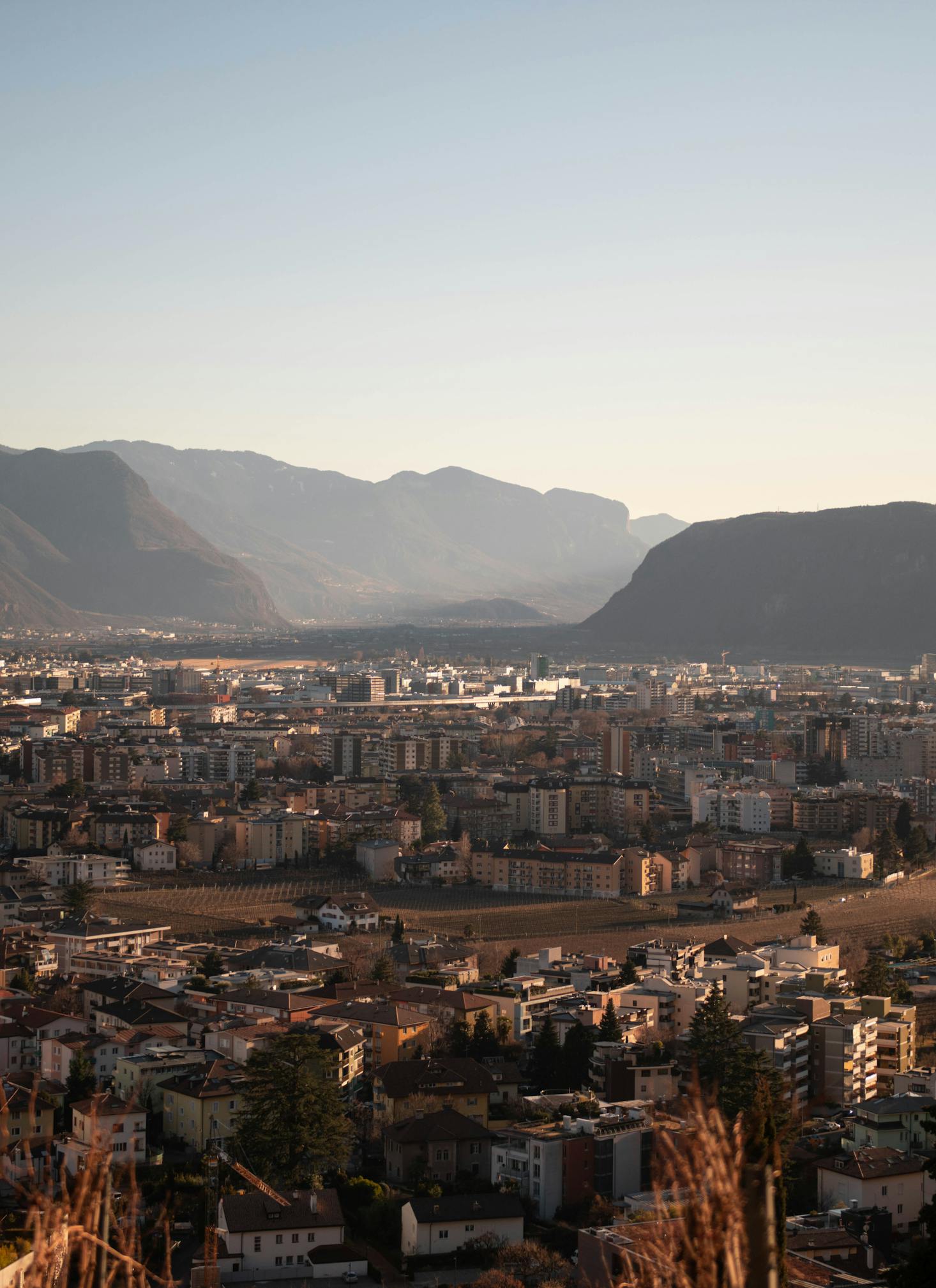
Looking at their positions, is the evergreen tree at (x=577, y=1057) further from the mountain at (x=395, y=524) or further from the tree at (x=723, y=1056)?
the mountain at (x=395, y=524)

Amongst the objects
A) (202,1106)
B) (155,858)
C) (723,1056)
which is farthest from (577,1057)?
(155,858)

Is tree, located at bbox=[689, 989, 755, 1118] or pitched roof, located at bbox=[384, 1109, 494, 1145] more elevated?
tree, located at bbox=[689, 989, 755, 1118]

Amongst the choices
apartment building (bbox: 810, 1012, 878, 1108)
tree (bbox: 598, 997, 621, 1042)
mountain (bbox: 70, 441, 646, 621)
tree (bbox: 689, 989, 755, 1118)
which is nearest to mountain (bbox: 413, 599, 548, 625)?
mountain (bbox: 70, 441, 646, 621)

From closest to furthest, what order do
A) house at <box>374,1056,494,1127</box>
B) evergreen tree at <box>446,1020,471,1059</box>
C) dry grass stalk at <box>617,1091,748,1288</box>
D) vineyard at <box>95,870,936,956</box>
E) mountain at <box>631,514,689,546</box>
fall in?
dry grass stalk at <box>617,1091,748,1288</box> < house at <box>374,1056,494,1127</box> < evergreen tree at <box>446,1020,471,1059</box> < vineyard at <box>95,870,936,956</box> < mountain at <box>631,514,689,546</box>

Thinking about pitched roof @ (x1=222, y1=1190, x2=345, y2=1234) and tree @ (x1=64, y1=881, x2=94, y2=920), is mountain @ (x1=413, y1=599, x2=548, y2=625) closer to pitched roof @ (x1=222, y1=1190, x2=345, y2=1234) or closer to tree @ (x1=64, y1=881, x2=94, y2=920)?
tree @ (x1=64, y1=881, x2=94, y2=920)

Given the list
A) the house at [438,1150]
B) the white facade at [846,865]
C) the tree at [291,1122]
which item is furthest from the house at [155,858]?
the house at [438,1150]

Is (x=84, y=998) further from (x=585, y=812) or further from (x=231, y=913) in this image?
(x=585, y=812)
